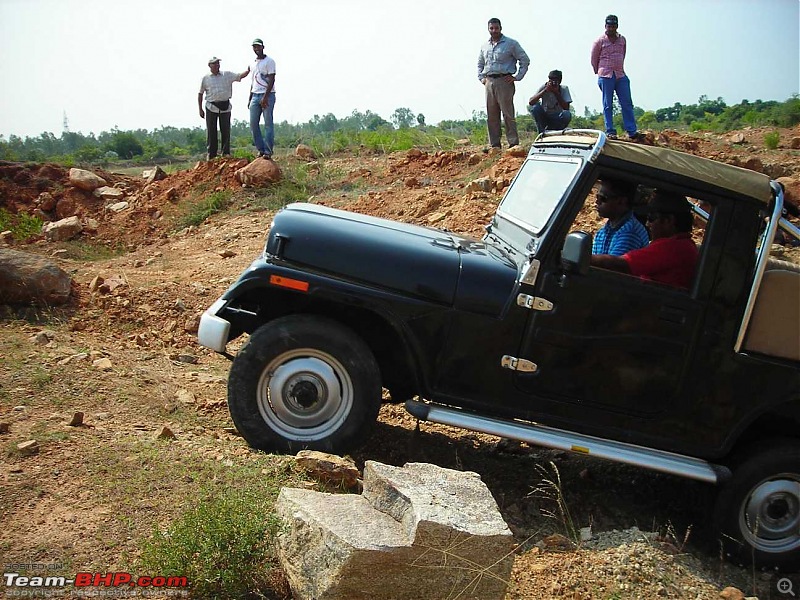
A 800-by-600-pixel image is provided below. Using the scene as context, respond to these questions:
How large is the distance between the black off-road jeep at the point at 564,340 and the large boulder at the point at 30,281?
3.36 m

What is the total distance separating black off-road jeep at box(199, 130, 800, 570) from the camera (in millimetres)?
4191

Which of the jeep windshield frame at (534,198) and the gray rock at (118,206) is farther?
the gray rock at (118,206)

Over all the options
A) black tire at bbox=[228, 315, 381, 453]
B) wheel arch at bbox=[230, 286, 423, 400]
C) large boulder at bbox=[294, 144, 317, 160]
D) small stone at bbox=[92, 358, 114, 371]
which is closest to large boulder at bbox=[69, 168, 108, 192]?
large boulder at bbox=[294, 144, 317, 160]

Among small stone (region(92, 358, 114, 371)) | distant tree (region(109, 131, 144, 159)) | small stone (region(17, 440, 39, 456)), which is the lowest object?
distant tree (region(109, 131, 144, 159))

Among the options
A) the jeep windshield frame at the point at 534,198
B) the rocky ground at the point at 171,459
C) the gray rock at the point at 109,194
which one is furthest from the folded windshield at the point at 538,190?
the gray rock at the point at 109,194

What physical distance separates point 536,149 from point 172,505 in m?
3.01

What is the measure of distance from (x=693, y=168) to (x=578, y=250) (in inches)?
32.6

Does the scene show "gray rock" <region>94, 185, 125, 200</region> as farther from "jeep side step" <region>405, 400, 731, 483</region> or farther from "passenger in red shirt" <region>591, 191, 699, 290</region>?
"passenger in red shirt" <region>591, 191, 699, 290</region>

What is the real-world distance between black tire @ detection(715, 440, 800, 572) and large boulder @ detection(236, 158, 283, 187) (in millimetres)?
9888

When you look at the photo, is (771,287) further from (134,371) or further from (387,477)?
(134,371)

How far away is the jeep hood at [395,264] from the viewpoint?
4.22m

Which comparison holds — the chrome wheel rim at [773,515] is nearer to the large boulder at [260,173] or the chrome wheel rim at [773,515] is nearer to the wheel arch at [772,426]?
the wheel arch at [772,426]

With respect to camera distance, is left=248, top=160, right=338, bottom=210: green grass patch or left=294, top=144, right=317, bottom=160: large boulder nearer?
left=248, top=160, right=338, bottom=210: green grass patch

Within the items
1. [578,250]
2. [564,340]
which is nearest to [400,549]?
[564,340]
